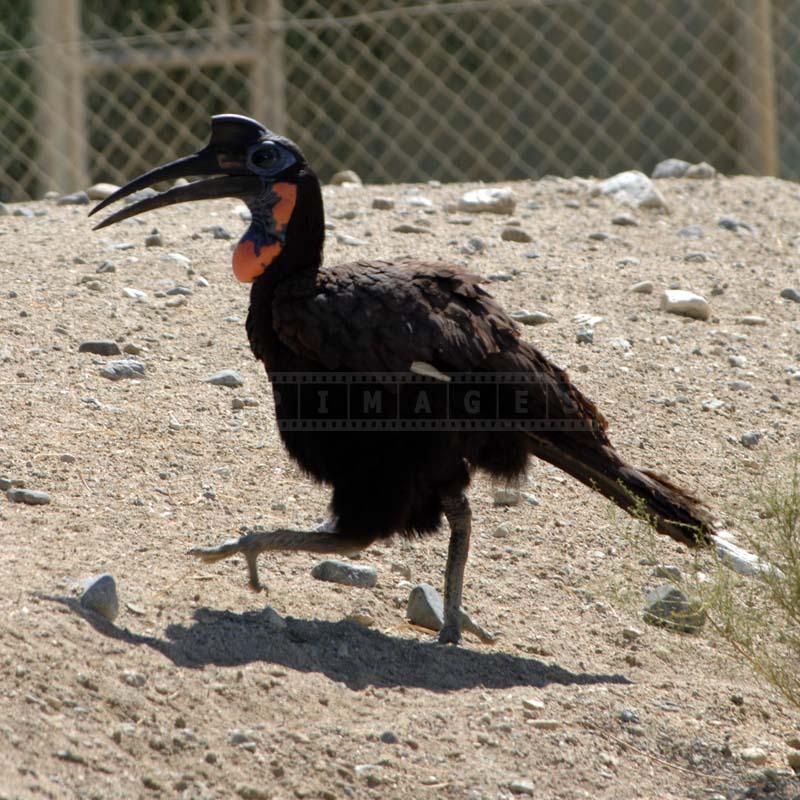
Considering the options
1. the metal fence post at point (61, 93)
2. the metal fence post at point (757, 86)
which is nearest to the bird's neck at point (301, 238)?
the metal fence post at point (61, 93)

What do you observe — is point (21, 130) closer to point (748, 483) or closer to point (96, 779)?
point (748, 483)

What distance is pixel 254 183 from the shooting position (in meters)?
4.46

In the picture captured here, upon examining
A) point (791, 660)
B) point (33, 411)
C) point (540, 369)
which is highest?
point (540, 369)

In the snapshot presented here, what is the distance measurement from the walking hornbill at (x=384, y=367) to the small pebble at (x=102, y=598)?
443 millimetres

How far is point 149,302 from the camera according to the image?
605 cm

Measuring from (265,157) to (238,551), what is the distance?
4.12ft

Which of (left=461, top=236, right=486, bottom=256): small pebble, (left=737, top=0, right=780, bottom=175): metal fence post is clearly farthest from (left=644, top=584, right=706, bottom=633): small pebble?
(left=737, top=0, right=780, bottom=175): metal fence post

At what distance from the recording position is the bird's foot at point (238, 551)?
4238 millimetres

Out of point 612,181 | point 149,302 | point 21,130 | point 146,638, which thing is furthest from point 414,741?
point 21,130

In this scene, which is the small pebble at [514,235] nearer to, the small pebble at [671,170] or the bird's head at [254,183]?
the small pebble at [671,170]

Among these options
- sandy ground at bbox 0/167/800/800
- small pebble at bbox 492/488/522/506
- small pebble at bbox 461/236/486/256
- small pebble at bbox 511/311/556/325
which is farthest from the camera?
small pebble at bbox 461/236/486/256

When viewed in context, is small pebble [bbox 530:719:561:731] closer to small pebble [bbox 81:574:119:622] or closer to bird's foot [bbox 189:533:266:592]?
bird's foot [bbox 189:533:266:592]

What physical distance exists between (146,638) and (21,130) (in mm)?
6393

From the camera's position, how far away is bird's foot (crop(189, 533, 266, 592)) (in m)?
4.24
